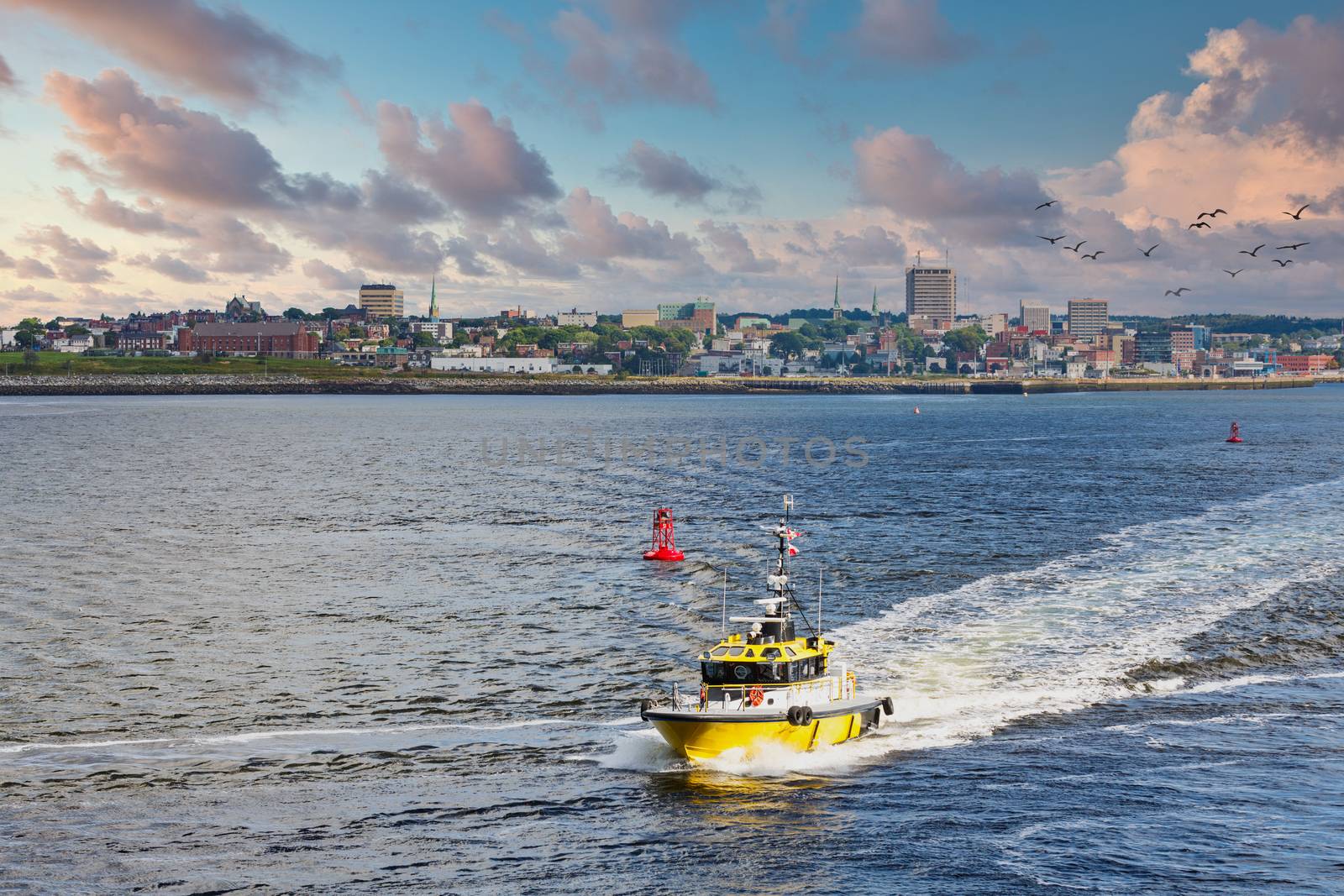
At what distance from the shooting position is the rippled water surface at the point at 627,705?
26906 millimetres

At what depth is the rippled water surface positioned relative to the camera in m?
26.9

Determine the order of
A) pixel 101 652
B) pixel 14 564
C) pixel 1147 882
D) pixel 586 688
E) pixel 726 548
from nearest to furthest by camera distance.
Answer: pixel 1147 882, pixel 586 688, pixel 101 652, pixel 14 564, pixel 726 548

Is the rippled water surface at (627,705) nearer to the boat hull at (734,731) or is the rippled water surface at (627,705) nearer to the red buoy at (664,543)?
the boat hull at (734,731)

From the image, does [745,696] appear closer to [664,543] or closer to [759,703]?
[759,703]

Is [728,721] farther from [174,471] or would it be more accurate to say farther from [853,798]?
[174,471]

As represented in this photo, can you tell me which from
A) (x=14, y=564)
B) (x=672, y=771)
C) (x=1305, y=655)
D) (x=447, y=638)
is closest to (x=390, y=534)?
(x=14, y=564)

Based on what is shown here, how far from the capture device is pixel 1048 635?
48.6 m

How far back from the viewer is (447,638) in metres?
47.8

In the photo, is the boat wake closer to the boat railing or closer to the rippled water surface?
the rippled water surface

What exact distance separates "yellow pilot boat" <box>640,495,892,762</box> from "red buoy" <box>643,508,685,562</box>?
3311cm

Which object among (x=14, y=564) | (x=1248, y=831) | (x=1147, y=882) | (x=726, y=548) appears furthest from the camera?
(x=726, y=548)

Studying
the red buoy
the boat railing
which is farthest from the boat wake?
the red buoy

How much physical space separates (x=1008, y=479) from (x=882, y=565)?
53845 millimetres

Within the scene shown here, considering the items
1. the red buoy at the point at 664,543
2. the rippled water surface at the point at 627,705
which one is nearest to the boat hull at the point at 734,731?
the rippled water surface at the point at 627,705
